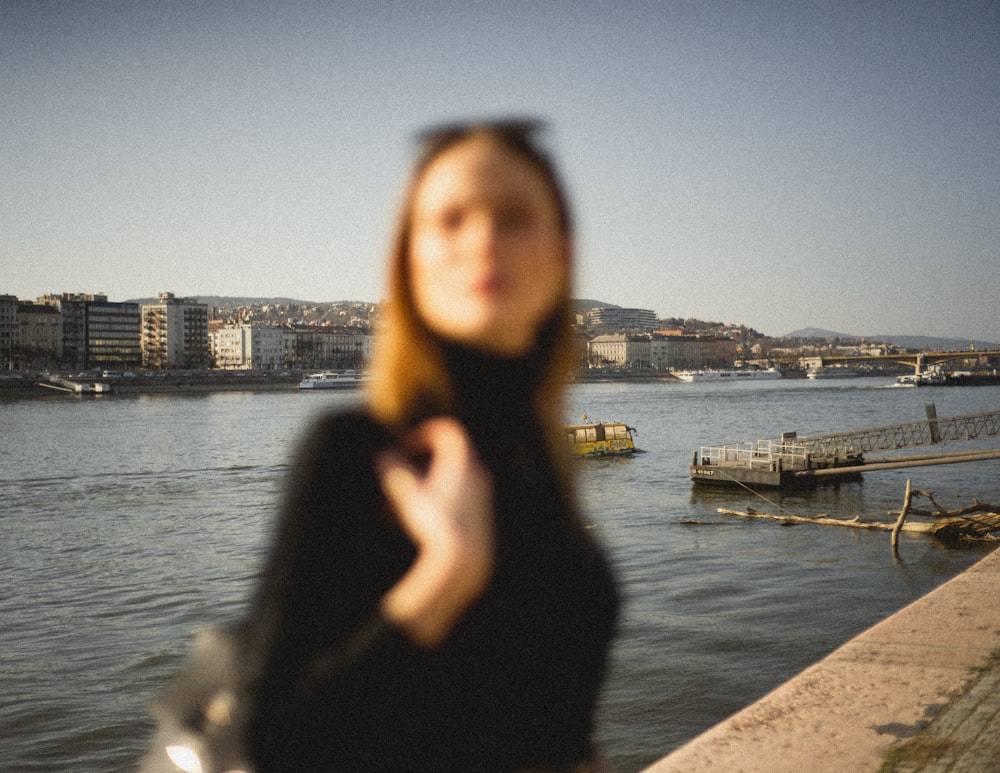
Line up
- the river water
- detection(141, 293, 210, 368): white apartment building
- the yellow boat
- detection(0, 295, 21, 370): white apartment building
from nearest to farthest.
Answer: the river water < the yellow boat < detection(0, 295, 21, 370): white apartment building < detection(141, 293, 210, 368): white apartment building

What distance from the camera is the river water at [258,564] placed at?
862 centimetres

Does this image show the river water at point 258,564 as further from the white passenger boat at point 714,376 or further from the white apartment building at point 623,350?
the white apartment building at point 623,350

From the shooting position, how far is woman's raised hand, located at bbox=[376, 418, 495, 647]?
0.68 meters

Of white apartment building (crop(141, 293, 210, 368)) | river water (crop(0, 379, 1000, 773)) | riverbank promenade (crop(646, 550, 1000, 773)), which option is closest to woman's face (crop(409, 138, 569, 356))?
river water (crop(0, 379, 1000, 773))

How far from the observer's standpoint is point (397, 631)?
696 millimetres

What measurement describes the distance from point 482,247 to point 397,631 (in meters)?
0.30

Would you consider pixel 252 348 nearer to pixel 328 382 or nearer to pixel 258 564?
pixel 328 382

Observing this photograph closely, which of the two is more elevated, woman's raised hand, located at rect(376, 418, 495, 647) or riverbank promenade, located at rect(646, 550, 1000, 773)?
woman's raised hand, located at rect(376, 418, 495, 647)

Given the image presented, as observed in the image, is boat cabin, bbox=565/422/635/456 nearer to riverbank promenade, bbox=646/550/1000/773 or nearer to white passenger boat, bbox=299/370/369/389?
riverbank promenade, bbox=646/550/1000/773

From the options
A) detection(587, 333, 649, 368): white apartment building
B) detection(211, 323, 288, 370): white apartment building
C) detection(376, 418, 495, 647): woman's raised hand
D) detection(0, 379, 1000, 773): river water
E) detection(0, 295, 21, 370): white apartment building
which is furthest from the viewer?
detection(587, 333, 649, 368): white apartment building

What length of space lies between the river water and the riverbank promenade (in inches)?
81.3

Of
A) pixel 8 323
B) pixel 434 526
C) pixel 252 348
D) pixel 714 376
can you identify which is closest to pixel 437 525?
pixel 434 526

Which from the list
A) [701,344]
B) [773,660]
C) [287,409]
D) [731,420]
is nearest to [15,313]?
[287,409]

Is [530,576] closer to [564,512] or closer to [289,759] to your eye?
[564,512]
